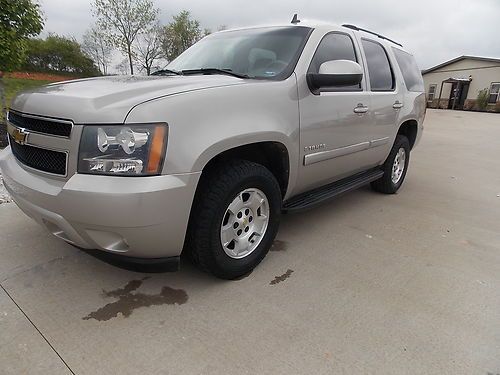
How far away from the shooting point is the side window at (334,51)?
298 centimetres

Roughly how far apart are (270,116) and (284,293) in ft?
3.99

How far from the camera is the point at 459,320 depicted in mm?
2281

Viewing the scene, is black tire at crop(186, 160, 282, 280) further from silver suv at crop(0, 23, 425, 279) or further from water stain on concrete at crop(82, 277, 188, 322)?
water stain on concrete at crop(82, 277, 188, 322)

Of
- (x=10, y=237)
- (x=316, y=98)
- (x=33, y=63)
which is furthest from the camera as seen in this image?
(x=33, y=63)

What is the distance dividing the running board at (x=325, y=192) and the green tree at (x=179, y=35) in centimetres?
2773

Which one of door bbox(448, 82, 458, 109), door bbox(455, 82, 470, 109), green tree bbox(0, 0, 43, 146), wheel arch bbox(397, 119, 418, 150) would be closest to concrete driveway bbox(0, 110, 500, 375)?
wheel arch bbox(397, 119, 418, 150)

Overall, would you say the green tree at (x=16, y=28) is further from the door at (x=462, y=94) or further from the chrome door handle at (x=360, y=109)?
the door at (x=462, y=94)

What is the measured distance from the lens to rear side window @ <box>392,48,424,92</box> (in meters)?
4.56

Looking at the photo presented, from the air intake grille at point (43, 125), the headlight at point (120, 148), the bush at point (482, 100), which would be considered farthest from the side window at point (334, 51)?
the bush at point (482, 100)

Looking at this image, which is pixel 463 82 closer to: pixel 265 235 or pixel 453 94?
pixel 453 94

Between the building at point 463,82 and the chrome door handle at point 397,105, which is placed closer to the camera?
the chrome door handle at point 397,105

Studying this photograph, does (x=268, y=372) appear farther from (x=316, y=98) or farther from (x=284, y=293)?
(x=316, y=98)

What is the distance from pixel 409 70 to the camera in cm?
479

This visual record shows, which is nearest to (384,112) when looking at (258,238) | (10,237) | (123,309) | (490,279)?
(490,279)
